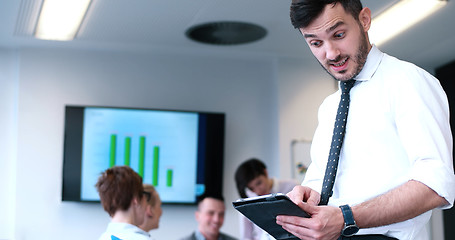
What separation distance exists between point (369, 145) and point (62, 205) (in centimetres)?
416

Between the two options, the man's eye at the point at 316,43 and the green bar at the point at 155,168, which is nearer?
the man's eye at the point at 316,43

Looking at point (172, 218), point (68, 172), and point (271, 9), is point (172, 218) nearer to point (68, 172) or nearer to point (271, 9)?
point (68, 172)

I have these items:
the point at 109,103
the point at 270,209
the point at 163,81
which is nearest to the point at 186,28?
the point at 163,81

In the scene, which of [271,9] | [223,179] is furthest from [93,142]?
[271,9]

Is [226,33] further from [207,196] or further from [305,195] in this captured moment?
[305,195]

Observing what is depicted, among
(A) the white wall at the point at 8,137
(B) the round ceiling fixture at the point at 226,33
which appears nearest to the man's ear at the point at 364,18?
(B) the round ceiling fixture at the point at 226,33

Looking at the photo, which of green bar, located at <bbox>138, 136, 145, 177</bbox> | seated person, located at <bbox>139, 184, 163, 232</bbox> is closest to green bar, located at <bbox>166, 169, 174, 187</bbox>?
green bar, located at <bbox>138, 136, 145, 177</bbox>

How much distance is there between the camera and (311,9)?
150 centimetres

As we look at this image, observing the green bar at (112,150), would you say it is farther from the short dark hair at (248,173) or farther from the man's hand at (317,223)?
the man's hand at (317,223)

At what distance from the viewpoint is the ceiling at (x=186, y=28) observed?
429 centimetres

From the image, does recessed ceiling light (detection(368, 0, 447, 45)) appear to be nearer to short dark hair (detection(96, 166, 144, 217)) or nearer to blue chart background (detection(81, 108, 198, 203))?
blue chart background (detection(81, 108, 198, 203))

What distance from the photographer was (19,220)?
506cm

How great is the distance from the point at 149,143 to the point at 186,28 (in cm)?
110

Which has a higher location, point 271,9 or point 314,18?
point 271,9
